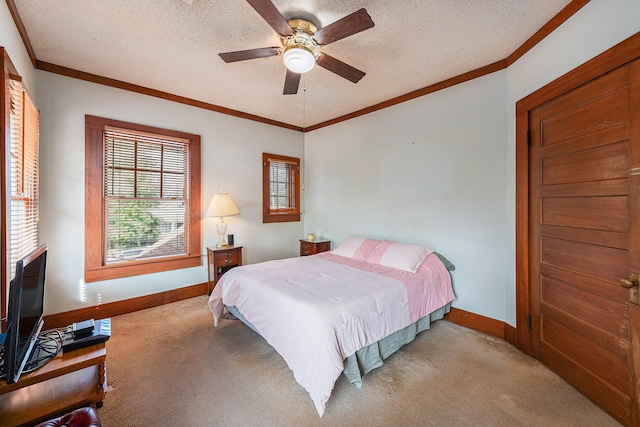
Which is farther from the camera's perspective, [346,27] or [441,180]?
[441,180]

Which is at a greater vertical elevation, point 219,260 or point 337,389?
point 219,260

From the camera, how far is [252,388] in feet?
6.49

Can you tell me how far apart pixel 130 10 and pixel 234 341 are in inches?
117

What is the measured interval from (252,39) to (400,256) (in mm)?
2640

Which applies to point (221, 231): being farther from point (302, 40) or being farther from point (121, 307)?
point (302, 40)

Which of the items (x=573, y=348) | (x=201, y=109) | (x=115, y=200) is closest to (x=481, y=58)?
(x=573, y=348)

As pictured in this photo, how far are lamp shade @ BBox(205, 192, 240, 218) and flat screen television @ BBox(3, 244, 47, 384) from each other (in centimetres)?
206

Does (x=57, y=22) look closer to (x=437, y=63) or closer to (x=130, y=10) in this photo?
(x=130, y=10)

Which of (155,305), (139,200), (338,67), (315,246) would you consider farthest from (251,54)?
(155,305)

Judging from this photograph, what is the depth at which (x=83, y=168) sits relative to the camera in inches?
118

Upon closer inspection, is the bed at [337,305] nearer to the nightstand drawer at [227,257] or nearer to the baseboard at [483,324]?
the baseboard at [483,324]

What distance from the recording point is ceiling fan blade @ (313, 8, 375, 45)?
1670mm

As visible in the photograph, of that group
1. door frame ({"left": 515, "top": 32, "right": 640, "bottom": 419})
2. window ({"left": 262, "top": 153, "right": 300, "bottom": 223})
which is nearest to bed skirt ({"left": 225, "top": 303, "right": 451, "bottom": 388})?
door frame ({"left": 515, "top": 32, "right": 640, "bottom": 419})

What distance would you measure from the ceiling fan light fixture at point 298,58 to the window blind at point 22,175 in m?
1.96
